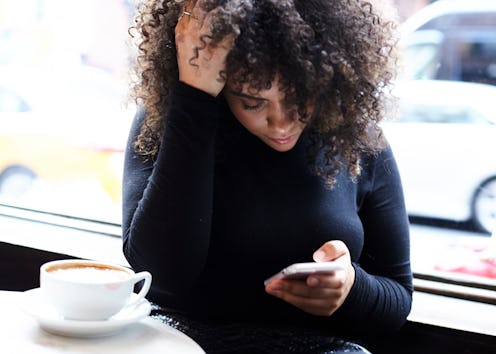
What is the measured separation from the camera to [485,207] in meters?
1.71

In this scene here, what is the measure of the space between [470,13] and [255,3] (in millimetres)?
724

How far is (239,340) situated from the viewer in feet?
3.87

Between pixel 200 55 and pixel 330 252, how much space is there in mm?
387

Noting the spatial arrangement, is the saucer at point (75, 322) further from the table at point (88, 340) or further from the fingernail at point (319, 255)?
the fingernail at point (319, 255)

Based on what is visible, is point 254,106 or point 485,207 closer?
point 254,106

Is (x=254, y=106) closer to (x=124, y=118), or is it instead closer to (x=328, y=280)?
(x=328, y=280)

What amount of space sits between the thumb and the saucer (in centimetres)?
30

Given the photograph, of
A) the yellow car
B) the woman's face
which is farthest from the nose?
the yellow car

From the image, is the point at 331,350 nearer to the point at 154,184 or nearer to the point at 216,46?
the point at 154,184

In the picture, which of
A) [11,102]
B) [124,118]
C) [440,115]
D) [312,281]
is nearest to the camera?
[312,281]

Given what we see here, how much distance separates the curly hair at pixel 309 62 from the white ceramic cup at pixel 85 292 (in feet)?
1.06

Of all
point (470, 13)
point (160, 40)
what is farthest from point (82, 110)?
point (470, 13)

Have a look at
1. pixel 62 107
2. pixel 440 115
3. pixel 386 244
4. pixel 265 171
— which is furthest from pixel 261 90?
pixel 62 107

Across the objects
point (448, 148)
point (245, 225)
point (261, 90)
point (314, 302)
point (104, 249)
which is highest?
point (261, 90)
